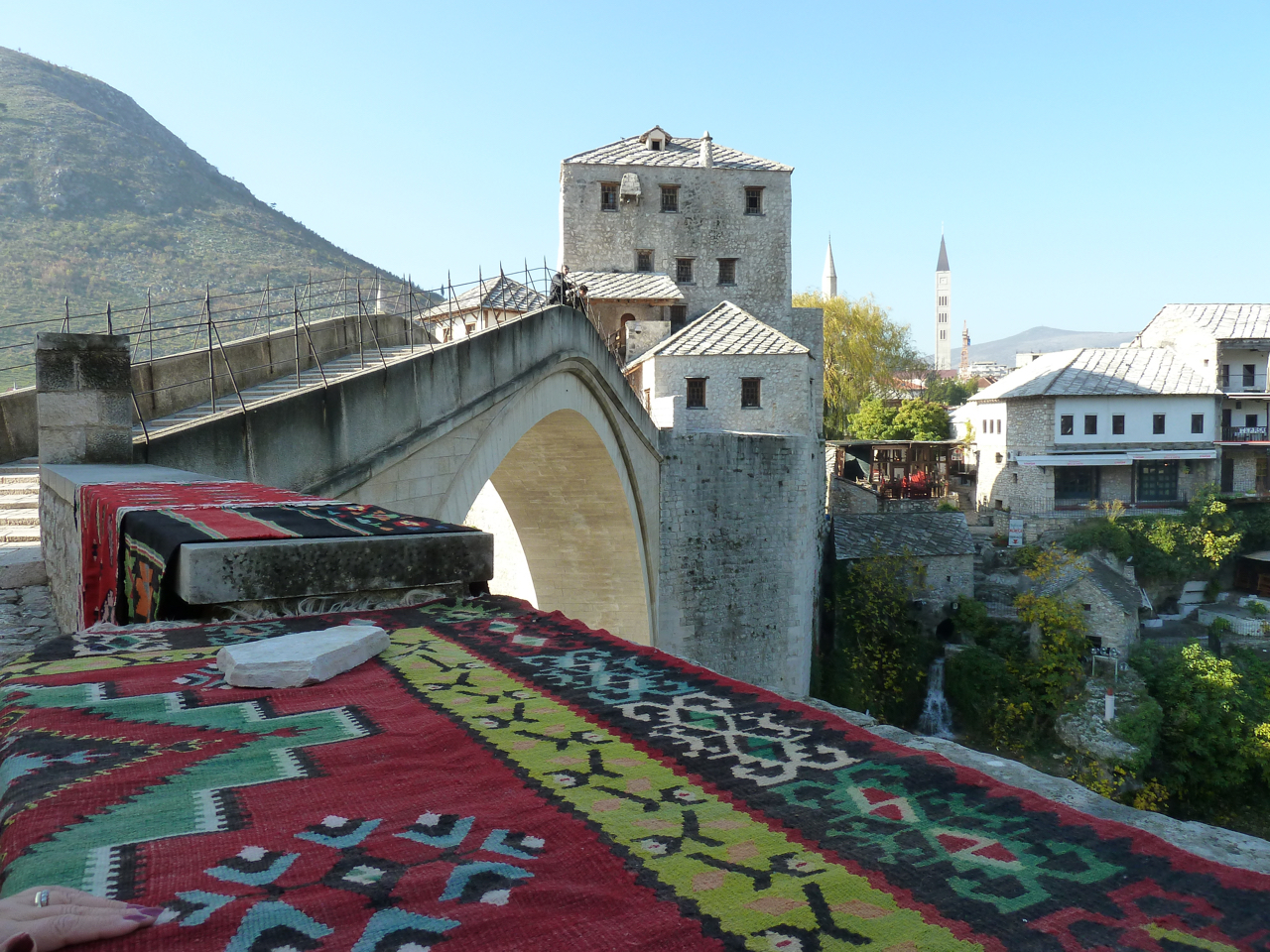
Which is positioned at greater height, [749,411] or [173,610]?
[749,411]

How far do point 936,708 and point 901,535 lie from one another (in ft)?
16.8

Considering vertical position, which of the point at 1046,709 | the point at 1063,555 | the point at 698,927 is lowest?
the point at 1046,709

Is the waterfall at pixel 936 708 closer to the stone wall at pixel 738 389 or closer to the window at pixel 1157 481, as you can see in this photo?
the stone wall at pixel 738 389

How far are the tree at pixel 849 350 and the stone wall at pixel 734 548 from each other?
23962 millimetres

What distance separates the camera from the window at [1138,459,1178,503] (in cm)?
3384

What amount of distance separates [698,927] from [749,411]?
18.3 m

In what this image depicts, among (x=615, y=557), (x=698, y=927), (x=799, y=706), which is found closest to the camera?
(x=698, y=927)

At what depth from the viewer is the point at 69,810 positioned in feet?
5.23

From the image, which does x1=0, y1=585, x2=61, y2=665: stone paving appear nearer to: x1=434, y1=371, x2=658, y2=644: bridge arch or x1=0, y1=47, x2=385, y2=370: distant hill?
x1=434, y1=371, x2=658, y2=644: bridge arch

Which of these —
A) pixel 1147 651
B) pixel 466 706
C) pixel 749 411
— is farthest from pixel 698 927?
pixel 1147 651

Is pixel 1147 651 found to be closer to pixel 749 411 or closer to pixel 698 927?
pixel 749 411

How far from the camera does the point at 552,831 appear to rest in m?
1.58

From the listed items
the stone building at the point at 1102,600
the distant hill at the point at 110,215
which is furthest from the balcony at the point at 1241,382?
the distant hill at the point at 110,215

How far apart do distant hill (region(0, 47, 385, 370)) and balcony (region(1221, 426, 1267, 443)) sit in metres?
38.8
